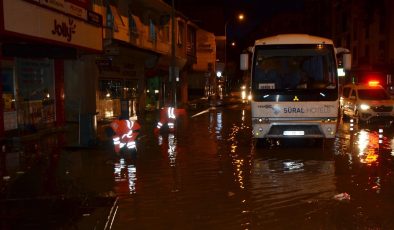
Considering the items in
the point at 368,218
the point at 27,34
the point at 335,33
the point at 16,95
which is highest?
the point at 335,33

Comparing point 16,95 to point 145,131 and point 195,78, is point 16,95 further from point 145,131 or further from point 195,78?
point 195,78

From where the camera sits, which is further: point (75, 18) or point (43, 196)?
point (75, 18)

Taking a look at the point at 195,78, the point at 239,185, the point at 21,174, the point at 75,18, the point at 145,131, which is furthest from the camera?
the point at 195,78

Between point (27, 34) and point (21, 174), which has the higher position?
point (27, 34)

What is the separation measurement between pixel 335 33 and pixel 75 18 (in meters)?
62.1

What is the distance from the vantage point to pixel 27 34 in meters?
13.5

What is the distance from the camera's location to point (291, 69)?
48.3 feet

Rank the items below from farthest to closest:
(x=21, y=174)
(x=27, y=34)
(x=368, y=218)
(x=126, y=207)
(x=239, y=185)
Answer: (x=27, y=34) → (x=21, y=174) → (x=239, y=185) → (x=126, y=207) → (x=368, y=218)

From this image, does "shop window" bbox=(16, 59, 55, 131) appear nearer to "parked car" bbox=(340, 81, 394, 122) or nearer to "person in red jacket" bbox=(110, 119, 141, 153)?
"person in red jacket" bbox=(110, 119, 141, 153)

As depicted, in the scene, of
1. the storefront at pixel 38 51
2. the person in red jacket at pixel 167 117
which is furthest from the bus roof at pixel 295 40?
the person in red jacket at pixel 167 117

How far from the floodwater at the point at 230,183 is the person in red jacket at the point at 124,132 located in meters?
0.42

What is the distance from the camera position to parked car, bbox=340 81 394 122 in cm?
2281

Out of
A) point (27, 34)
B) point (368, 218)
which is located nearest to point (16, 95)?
point (27, 34)

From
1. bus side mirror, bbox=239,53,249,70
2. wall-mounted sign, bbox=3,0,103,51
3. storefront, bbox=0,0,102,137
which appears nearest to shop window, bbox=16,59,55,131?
storefront, bbox=0,0,102,137
